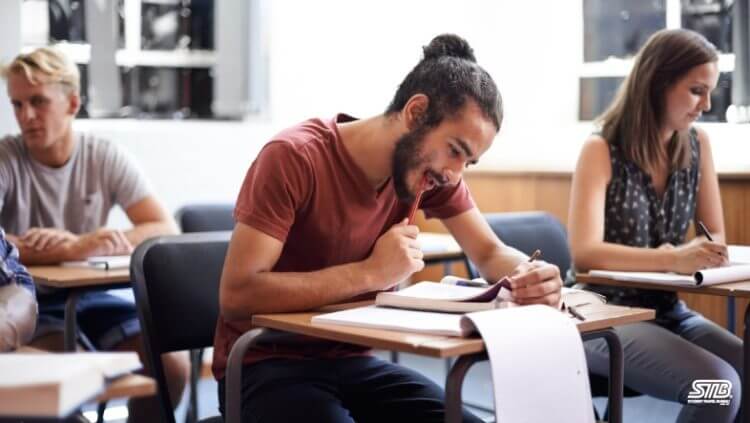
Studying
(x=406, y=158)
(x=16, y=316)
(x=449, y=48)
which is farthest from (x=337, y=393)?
(x=449, y=48)

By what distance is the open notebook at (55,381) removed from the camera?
0.98 meters

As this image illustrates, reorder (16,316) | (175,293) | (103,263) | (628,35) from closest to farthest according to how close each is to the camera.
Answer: (16,316), (175,293), (103,263), (628,35)

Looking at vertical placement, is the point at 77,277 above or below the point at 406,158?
below

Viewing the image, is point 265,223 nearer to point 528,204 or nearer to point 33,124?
point 33,124

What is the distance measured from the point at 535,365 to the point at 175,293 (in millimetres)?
817

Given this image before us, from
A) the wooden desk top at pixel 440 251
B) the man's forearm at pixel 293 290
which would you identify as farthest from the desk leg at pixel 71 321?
the wooden desk top at pixel 440 251

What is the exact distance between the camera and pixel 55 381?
0.98 metres

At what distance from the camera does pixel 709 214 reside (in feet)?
9.00

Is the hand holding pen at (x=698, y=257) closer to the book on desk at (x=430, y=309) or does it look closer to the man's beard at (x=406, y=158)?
the book on desk at (x=430, y=309)

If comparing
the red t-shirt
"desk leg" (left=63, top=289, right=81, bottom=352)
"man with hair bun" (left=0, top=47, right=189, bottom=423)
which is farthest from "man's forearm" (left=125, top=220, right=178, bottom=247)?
the red t-shirt

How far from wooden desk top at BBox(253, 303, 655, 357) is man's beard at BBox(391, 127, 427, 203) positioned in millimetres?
309

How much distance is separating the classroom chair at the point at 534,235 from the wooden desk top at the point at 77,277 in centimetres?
91

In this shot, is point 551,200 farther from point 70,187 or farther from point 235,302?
point 235,302

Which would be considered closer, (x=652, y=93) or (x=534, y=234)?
(x=652, y=93)
